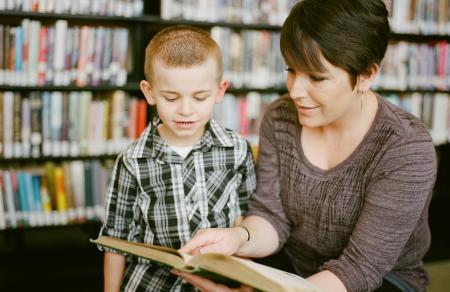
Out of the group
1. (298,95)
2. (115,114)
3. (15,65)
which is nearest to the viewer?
(298,95)

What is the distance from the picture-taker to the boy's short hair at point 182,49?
1.24 meters

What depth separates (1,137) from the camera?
2.32 meters

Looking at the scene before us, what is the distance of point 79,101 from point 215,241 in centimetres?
144

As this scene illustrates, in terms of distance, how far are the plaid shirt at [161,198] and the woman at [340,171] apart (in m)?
0.12

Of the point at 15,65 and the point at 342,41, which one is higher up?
the point at 342,41

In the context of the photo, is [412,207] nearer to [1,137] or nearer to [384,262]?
[384,262]

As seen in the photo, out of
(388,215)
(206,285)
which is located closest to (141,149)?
(206,285)

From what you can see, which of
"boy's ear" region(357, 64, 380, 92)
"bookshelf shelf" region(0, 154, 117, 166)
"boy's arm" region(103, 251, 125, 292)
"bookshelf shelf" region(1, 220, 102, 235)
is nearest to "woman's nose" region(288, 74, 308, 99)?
"boy's ear" region(357, 64, 380, 92)

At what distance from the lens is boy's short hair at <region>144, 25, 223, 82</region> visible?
124cm

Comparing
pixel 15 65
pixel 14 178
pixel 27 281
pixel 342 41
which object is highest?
pixel 342 41

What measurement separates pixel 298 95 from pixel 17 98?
1.53 m

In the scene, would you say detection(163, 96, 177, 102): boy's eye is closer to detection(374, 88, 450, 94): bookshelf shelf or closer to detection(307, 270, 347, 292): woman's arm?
detection(307, 270, 347, 292): woman's arm

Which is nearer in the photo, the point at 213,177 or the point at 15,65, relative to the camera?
the point at 213,177

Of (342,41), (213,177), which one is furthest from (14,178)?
(342,41)
